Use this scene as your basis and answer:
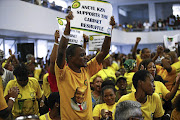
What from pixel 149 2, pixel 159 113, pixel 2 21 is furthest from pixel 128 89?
pixel 149 2

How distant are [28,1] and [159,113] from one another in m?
8.53

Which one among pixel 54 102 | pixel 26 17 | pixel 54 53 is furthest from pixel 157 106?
pixel 26 17

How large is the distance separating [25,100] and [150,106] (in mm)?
2293

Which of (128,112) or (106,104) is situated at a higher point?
(128,112)

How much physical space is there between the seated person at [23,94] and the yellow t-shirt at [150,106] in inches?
76.8

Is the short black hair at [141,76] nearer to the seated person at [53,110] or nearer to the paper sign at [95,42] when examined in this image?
the seated person at [53,110]

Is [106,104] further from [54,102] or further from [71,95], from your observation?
[71,95]

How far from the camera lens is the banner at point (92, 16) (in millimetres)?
3299

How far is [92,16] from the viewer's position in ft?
11.1

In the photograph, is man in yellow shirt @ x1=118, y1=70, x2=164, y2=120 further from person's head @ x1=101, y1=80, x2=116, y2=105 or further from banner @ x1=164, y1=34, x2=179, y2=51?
banner @ x1=164, y1=34, x2=179, y2=51

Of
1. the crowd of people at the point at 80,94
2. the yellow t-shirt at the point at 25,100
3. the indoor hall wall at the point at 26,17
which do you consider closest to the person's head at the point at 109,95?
the crowd of people at the point at 80,94

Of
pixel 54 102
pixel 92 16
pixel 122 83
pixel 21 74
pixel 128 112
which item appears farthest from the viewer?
pixel 122 83

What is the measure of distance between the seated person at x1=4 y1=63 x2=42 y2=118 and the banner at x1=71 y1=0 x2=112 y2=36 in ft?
5.62

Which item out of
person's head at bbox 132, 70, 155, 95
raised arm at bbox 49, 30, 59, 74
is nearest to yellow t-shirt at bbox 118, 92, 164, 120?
person's head at bbox 132, 70, 155, 95
